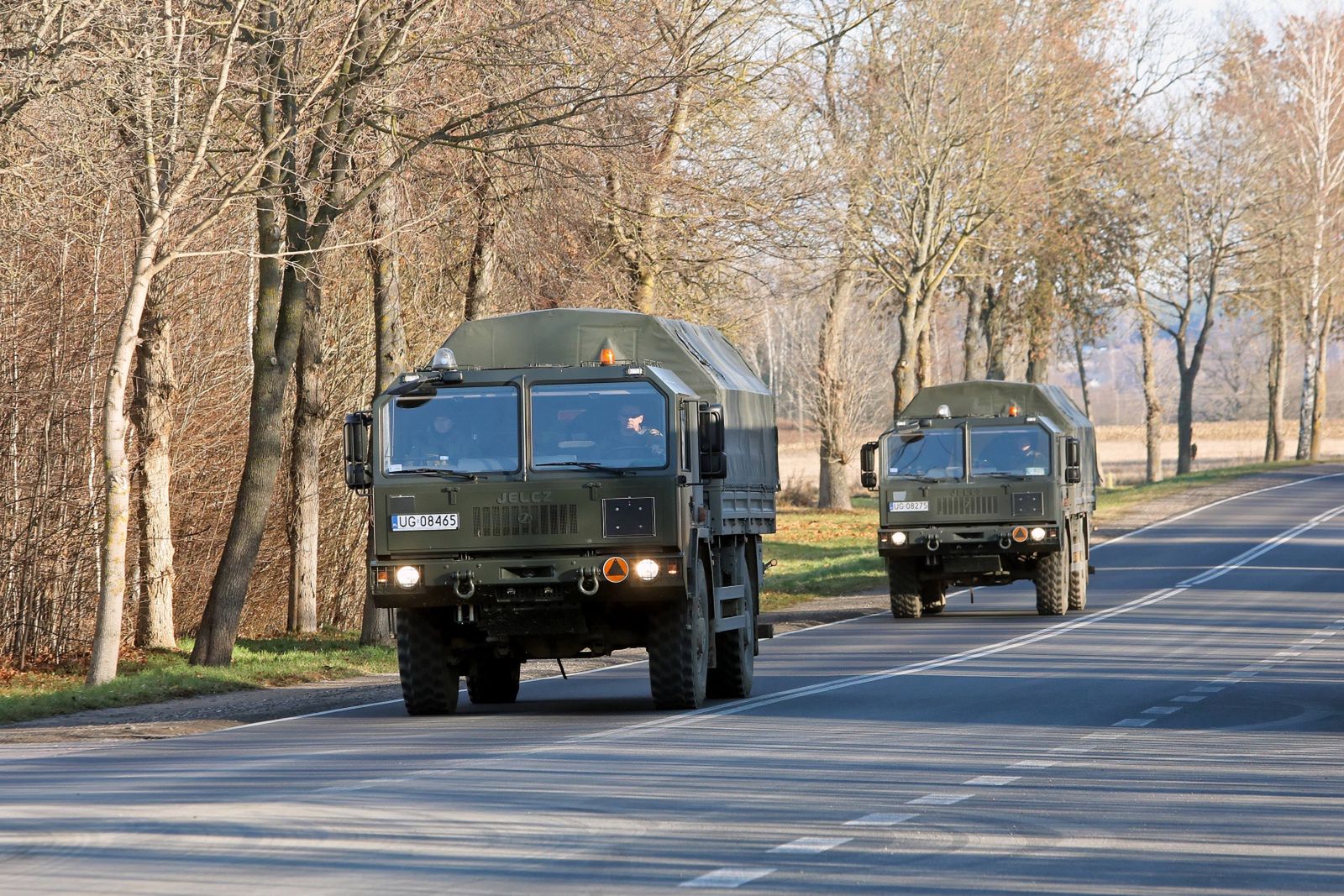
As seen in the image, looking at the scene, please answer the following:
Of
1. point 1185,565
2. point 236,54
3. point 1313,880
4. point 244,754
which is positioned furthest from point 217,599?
point 1185,565

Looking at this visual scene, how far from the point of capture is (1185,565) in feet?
110

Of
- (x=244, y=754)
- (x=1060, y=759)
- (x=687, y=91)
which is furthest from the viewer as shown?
(x=687, y=91)

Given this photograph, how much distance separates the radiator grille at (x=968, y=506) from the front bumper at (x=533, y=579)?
449 inches

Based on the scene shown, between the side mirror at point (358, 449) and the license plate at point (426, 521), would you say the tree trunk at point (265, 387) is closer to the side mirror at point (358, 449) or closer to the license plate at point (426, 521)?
the side mirror at point (358, 449)

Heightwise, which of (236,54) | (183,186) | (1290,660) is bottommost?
(1290,660)

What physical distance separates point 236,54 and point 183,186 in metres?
2.13

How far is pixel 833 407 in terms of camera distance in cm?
4806

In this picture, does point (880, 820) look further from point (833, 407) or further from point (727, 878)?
point (833, 407)

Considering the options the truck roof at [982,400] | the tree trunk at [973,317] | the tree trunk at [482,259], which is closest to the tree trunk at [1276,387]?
the tree trunk at [973,317]

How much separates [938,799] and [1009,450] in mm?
15874

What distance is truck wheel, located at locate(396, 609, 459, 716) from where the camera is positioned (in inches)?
579

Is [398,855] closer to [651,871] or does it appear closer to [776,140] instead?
[651,871]

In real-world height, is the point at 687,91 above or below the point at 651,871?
above

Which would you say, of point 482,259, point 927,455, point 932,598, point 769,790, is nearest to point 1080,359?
point 932,598
